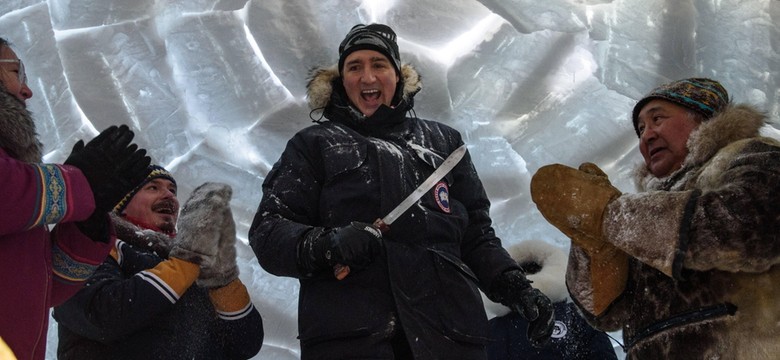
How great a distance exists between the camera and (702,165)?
6.37 feet

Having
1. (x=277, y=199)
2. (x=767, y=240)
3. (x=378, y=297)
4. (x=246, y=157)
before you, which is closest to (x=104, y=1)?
(x=246, y=157)

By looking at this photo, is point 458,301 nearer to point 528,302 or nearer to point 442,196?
point 528,302

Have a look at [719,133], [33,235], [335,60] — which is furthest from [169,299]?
[335,60]

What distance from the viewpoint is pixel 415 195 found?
1.84 m

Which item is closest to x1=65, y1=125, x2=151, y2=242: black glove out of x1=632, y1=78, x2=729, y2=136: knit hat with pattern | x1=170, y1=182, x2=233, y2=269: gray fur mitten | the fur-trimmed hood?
x1=170, y1=182, x2=233, y2=269: gray fur mitten

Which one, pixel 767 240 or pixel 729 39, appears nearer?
pixel 767 240

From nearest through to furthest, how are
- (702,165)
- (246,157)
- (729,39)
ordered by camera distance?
(702,165), (729,39), (246,157)

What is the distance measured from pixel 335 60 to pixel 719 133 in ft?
6.67

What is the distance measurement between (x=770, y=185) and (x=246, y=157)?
2638mm

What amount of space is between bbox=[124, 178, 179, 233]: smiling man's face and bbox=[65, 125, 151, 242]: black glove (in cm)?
99

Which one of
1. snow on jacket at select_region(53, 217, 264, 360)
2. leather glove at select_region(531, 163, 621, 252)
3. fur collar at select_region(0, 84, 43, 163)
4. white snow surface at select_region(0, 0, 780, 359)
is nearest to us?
fur collar at select_region(0, 84, 43, 163)

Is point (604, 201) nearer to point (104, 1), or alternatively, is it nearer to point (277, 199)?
point (277, 199)

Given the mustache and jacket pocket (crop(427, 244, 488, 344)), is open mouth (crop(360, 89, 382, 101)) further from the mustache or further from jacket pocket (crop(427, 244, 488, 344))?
the mustache

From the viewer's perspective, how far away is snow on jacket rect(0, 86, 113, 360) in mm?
1445
